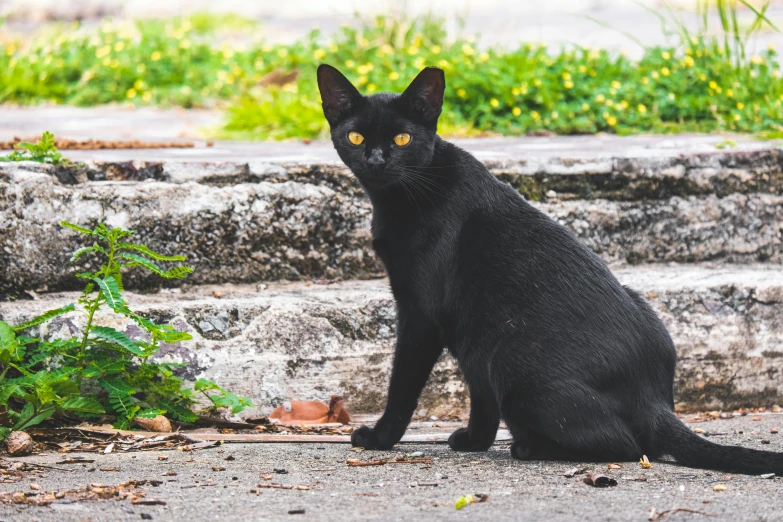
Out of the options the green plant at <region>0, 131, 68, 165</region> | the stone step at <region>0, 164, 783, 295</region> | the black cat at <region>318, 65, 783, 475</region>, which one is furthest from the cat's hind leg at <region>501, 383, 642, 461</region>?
the green plant at <region>0, 131, 68, 165</region>

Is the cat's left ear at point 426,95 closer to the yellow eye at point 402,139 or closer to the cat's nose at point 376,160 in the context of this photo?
the yellow eye at point 402,139

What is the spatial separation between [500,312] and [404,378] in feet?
1.26

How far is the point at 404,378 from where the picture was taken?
281cm

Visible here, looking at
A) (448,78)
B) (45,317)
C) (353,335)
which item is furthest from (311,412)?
(448,78)

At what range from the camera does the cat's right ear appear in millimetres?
2881

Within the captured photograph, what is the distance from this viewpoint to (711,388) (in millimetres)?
3457

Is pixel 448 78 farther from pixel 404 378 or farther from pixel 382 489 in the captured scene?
pixel 382 489

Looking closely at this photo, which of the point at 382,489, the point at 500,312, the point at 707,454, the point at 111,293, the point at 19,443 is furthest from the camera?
the point at 111,293

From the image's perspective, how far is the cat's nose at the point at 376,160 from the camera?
279 centimetres

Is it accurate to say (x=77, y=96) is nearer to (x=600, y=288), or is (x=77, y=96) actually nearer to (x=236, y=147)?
(x=236, y=147)

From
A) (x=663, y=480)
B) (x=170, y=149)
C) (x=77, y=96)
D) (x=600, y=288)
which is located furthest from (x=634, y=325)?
(x=77, y=96)

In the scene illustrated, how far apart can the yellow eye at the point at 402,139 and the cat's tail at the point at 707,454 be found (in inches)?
43.6

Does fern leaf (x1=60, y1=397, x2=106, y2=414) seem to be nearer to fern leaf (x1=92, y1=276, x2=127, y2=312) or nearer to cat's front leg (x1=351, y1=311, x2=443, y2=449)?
fern leaf (x1=92, y1=276, x2=127, y2=312)

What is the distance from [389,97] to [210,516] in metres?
1.48
